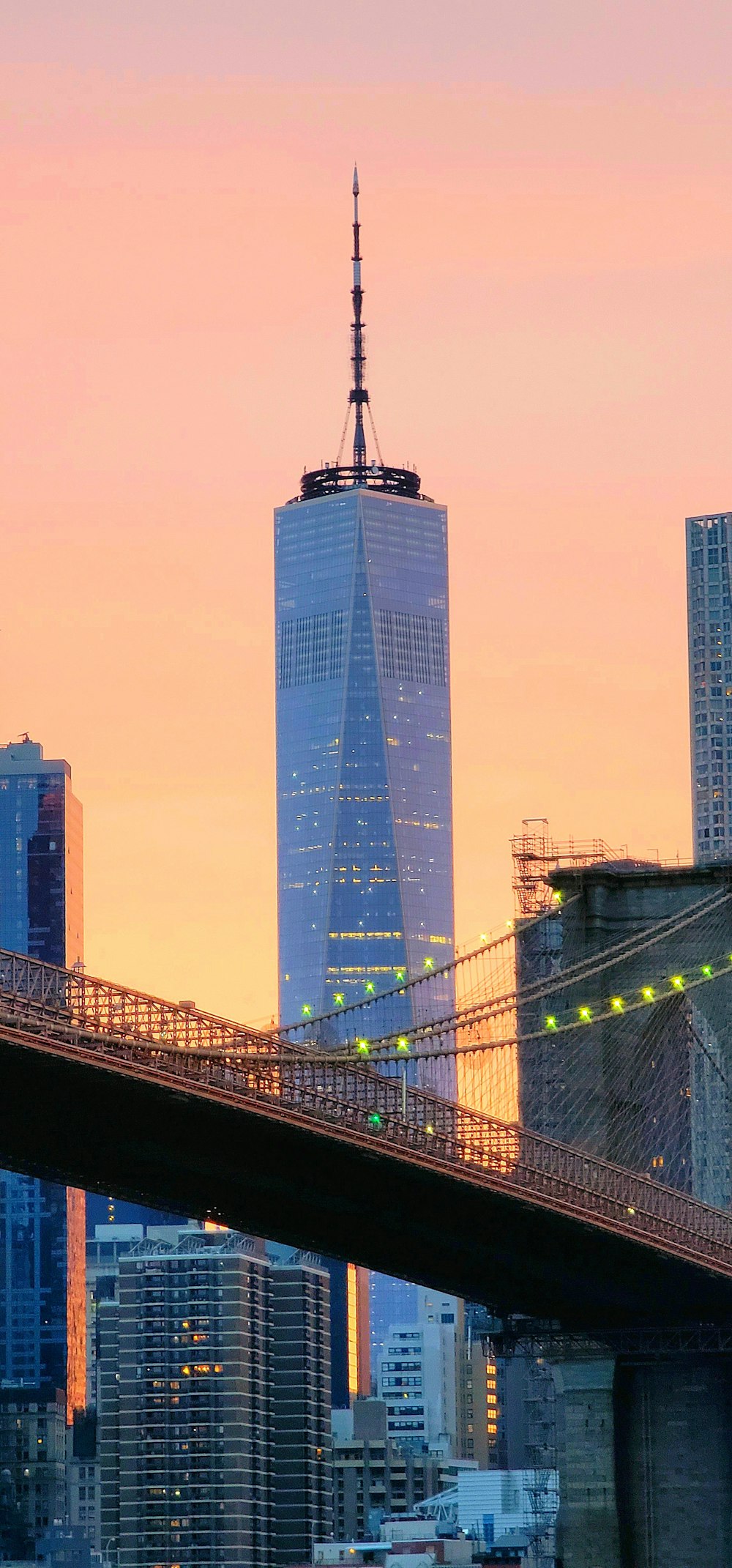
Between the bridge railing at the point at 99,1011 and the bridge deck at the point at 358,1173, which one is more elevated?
the bridge railing at the point at 99,1011

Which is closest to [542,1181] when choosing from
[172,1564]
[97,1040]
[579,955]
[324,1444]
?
[579,955]

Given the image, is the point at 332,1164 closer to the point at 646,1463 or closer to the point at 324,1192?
the point at 324,1192

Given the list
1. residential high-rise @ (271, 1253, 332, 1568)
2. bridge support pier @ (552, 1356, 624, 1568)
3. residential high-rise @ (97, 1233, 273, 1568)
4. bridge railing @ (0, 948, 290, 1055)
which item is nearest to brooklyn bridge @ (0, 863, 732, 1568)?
bridge support pier @ (552, 1356, 624, 1568)

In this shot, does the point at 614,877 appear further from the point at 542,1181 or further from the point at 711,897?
the point at 542,1181

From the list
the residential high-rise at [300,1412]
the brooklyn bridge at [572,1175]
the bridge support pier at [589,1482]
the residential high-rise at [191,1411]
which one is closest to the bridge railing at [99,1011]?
the brooklyn bridge at [572,1175]

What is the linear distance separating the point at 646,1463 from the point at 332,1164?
42.7ft

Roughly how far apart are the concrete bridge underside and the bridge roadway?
2.7 inches

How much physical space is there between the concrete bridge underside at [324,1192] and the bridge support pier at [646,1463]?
4.43 feet

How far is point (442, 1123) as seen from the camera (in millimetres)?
75375

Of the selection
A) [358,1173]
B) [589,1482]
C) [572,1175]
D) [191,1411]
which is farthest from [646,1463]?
[191,1411]

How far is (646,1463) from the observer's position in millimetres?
82625

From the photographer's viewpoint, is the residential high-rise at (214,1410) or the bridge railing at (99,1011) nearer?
the bridge railing at (99,1011)

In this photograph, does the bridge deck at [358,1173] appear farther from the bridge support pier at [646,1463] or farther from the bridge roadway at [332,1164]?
the bridge support pier at [646,1463]

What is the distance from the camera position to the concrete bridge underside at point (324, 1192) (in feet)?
221
